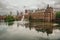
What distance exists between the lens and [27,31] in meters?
2.38

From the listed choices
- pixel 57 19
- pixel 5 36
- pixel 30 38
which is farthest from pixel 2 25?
pixel 57 19

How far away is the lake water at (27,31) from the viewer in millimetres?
2354

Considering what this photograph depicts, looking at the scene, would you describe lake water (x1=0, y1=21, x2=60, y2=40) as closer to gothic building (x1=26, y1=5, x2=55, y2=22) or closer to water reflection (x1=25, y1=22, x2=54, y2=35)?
water reflection (x1=25, y1=22, x2=54, y2=35)

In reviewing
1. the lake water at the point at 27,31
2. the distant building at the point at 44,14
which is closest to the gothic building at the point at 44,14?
the distant building at the point at 44,14

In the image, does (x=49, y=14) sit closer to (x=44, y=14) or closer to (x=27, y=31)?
(x=44, y=14)

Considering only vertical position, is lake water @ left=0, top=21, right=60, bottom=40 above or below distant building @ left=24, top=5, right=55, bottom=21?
below

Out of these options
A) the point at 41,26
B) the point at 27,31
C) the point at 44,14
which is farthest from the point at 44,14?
the point at 27,31

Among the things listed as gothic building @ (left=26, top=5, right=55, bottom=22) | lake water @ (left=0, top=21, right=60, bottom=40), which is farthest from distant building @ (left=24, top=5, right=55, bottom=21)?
lake water @ (left=0, top=21, right=60, bottom=40)

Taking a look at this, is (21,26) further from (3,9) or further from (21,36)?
(3,9)

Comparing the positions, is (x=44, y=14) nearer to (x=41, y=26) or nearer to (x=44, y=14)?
(x=44, y=14)

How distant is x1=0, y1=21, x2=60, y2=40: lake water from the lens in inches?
92.7

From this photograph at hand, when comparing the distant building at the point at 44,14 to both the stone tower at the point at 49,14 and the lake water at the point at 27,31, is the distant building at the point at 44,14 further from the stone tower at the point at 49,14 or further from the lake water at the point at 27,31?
the lake water at the point at 27,31

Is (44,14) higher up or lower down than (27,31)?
higher up

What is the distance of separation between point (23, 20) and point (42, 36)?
1.33ft
